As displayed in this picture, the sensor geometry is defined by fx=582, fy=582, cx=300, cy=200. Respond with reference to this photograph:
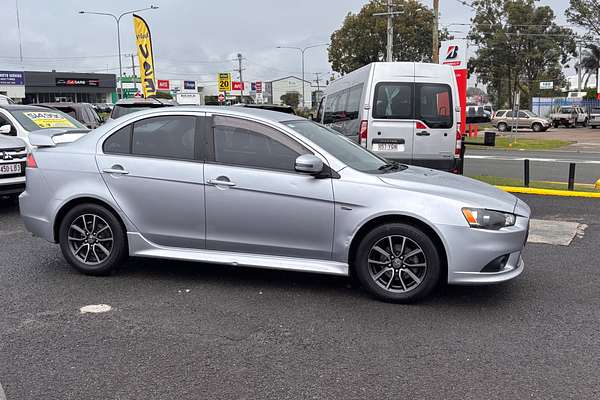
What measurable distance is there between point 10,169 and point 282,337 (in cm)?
625


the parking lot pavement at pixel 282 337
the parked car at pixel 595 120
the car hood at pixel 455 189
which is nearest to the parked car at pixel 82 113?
the parking lot pavement at pixel 282 337

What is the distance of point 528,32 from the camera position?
5288cm

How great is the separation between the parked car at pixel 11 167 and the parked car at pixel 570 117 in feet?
155

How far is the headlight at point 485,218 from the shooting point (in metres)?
4.61

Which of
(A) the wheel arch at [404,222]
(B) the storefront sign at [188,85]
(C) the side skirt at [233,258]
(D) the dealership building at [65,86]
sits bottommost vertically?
(C) the side skirt at [233,258]

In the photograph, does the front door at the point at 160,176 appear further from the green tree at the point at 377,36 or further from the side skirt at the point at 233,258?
the green tree at the point at 377,36

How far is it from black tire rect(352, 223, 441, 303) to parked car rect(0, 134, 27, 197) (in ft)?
19.8

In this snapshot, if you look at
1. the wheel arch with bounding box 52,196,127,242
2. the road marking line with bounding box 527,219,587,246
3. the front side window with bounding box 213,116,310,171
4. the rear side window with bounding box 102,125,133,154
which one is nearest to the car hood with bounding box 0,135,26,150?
the wheel arch with bounding box 52,196,127,242

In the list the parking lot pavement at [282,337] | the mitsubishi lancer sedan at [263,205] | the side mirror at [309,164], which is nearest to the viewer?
the parking lot pavement at [282,337]

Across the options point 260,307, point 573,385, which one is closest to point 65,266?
point 260,307

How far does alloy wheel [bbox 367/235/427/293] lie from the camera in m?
4.73

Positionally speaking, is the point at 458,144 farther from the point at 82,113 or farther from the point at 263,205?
the point at 82,113

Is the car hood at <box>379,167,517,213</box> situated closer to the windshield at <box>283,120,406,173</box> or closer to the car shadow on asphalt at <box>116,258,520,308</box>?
the windshield at <box>283,120,406,173</box>

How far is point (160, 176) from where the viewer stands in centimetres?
525
